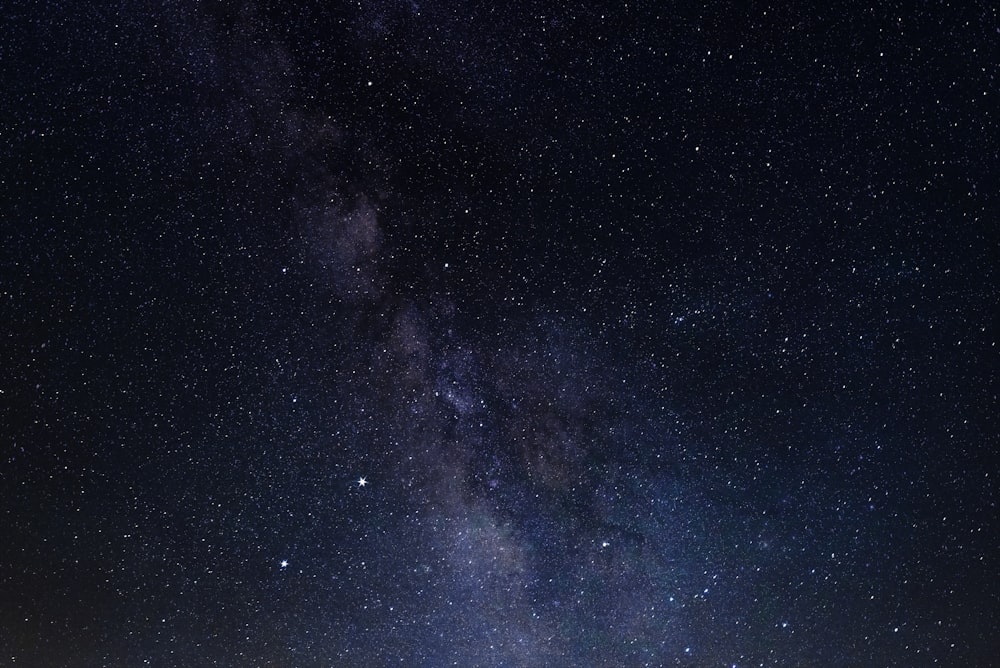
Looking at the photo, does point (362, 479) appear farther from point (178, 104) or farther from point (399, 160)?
point (178, 104)

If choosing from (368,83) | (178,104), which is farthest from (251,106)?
(368,83)

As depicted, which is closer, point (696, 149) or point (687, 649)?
point (696, 149)

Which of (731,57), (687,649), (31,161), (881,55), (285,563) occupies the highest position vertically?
(31,161)

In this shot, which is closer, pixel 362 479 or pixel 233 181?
pixel 233 181

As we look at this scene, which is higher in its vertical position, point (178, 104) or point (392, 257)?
point (178, 104)

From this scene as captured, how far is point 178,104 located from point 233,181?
17.1 inches

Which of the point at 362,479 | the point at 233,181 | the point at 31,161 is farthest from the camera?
the point at 362,479

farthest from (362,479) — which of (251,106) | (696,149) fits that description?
(696,149)

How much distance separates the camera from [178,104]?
119 inches

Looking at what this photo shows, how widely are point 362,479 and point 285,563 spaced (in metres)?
0.80

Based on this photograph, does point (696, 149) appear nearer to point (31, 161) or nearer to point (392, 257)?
point (392, 257)

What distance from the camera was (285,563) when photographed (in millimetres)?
3764

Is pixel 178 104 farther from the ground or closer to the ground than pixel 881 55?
farther from the ground

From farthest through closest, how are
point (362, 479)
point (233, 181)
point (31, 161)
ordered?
1. point (362, 479)
2. point (233, 181)
3. point (31, 161)
